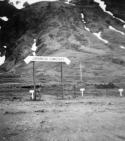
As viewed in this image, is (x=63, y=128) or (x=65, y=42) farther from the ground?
(x=65, y=42)

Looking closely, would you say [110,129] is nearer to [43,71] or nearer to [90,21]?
[43,71]

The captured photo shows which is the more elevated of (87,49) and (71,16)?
(71,16)

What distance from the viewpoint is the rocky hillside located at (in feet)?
155

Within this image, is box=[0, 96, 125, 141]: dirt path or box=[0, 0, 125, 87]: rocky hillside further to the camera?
box=[0, 0, 125, 87]: rocky hillside

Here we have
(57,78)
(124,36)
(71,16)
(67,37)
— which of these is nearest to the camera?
(57,78)

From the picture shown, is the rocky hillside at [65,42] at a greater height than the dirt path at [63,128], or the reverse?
the rocky hillside at [65,42]

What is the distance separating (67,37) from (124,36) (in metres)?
27.0

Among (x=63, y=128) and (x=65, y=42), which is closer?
(x=63, y=128)

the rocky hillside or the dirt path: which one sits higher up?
the rocky hillside

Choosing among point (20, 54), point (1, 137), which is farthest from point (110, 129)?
point (20, 54)

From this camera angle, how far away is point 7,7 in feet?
415

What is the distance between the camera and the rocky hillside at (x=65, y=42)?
47.3m

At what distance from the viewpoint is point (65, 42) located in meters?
77.0

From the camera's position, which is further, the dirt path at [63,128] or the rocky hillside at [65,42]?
the rocky hillside at [65,42]
